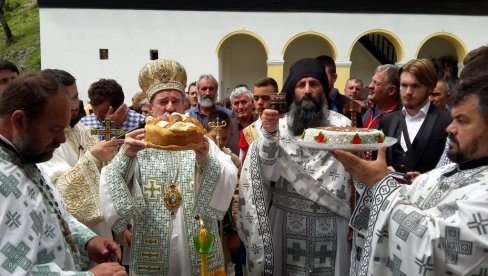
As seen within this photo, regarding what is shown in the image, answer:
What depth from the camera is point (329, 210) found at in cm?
344

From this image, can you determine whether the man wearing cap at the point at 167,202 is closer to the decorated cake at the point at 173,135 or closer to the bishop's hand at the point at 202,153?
the bishop's hand at the point at 202,153

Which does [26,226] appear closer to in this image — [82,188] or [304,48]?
[82,188]

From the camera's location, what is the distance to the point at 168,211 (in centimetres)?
309

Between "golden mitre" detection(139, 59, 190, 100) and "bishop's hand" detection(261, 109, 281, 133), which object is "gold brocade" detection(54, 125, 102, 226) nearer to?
"golden mitre" detection(139, 59, 190, 100)

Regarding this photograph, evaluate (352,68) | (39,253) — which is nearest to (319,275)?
(39,253)

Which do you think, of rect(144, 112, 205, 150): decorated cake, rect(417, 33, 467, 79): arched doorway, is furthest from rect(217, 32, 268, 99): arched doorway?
rect(144, 112, 205, 150): decorated cake

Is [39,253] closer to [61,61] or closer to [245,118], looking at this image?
[245,118]

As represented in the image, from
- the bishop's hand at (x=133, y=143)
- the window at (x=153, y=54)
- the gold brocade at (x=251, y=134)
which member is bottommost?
the gold brocade at (x=251, y=134)

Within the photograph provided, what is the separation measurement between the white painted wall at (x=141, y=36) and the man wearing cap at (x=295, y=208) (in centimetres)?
1628

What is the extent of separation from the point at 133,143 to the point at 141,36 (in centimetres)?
1761

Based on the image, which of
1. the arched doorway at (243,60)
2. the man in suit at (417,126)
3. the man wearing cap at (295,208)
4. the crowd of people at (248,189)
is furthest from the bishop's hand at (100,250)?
the arched doorway at (243,60)

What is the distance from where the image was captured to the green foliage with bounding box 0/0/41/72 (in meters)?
27.1

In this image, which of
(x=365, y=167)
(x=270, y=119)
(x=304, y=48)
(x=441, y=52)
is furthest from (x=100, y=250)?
(x=441, y=52)

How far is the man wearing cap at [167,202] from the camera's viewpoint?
2.98 metres
